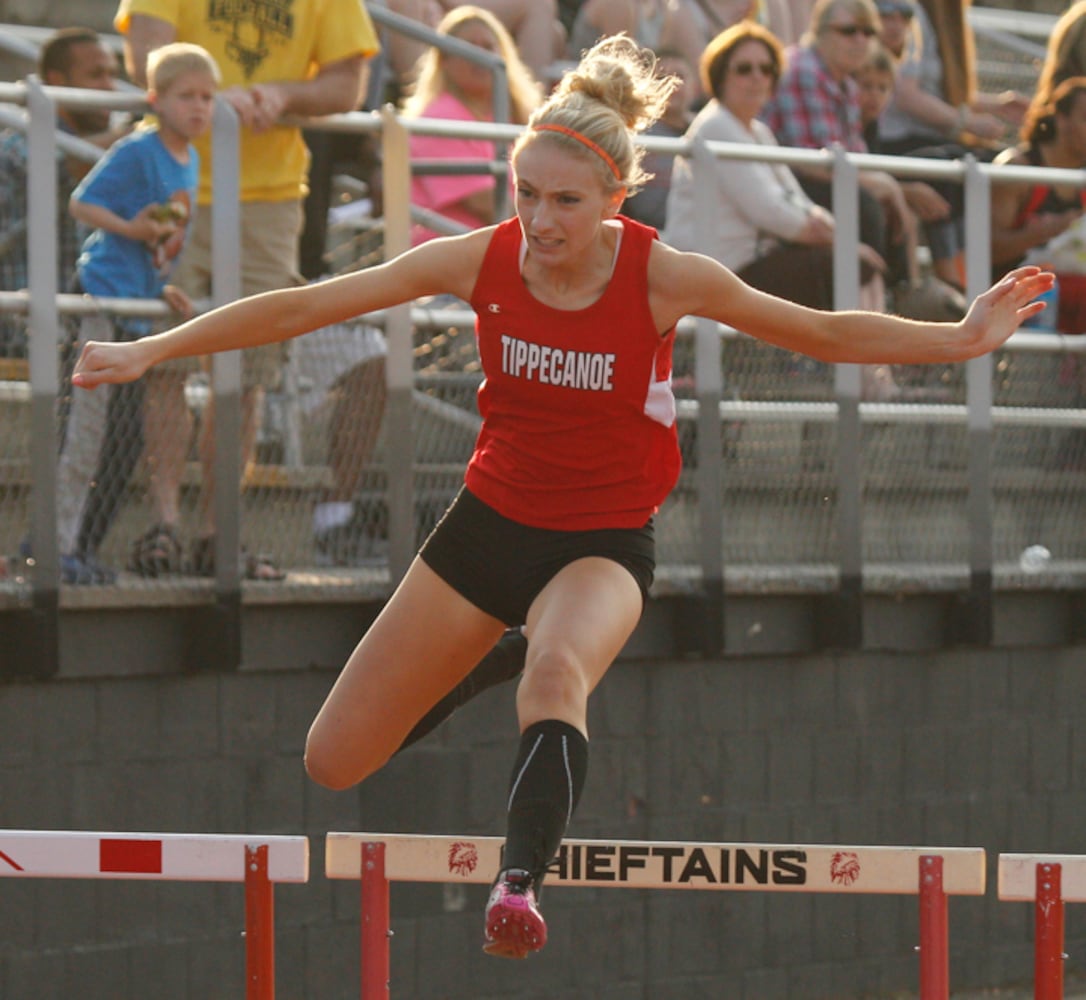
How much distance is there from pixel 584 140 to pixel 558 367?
53 centimetres

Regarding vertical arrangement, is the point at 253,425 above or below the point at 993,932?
above

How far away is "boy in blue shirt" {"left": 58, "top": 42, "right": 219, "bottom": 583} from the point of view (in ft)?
23.5

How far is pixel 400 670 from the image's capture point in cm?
555

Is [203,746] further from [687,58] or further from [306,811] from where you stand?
[687,58]

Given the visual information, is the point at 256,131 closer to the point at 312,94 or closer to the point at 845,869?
the point at 312,94

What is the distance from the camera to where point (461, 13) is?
9070 millimetres

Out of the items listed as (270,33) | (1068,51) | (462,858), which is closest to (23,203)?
(270,33)

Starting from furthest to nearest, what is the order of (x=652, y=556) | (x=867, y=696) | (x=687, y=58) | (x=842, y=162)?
(x=687, y=58)
(x=867, y=696)
(x=842, y=162)
(x=652, y=556)

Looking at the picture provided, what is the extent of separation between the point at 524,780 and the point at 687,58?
6560mm

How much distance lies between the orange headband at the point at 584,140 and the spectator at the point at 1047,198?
14.9 ft

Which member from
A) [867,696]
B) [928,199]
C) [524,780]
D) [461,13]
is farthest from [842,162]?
[524,780]

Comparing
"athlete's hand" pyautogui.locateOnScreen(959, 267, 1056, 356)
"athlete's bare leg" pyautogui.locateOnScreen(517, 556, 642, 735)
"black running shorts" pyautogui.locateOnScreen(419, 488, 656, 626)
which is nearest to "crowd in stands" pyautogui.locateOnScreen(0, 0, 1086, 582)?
"black running shorts" pyautogui.locateOnScreen(419, 488, 656, 626)

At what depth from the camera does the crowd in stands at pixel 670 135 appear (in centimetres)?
758

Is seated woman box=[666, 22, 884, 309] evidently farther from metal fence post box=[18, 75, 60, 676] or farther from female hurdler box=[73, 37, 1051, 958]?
female hurdler box=[73, 37, 1051, 958]
